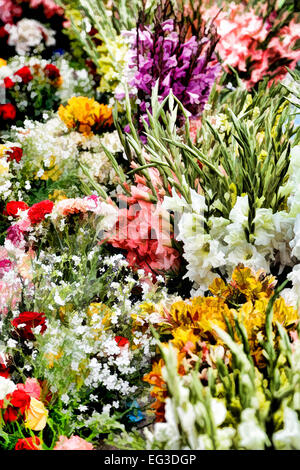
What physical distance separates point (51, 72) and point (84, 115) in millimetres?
703

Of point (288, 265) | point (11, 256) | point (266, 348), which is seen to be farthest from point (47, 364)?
point (288, 265)

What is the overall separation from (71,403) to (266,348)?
26.0 inches

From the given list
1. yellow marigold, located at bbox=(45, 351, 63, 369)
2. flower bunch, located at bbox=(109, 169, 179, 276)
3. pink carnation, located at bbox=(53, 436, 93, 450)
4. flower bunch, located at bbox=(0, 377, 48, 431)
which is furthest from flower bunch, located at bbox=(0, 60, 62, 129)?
pink carnation, located at bbox=(53, 436, 93, 450)

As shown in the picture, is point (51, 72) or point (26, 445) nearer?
point (26, 445)

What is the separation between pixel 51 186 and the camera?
2453mm

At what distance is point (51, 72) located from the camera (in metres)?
3.17

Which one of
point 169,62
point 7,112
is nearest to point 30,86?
point 7,112

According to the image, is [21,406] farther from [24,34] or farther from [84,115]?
[24,34]

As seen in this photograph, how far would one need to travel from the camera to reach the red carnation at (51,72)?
3168mm

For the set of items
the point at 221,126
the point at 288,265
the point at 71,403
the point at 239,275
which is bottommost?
the point at 71,403

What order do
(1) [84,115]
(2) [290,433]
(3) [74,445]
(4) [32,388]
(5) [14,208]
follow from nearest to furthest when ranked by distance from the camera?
1. (2) [290,433]
2. (3) [74,445]
3. (4) [32,388]
4. (5) [14,208]
5. (1) [84,115]

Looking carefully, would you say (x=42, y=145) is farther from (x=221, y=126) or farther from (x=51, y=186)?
(x=221, y=126)

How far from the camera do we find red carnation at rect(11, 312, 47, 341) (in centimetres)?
142

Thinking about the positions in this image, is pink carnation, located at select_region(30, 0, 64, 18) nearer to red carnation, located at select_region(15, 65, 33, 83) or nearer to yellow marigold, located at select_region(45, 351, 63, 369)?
red carnation, located at select_region(15, 65, 33, 83)
